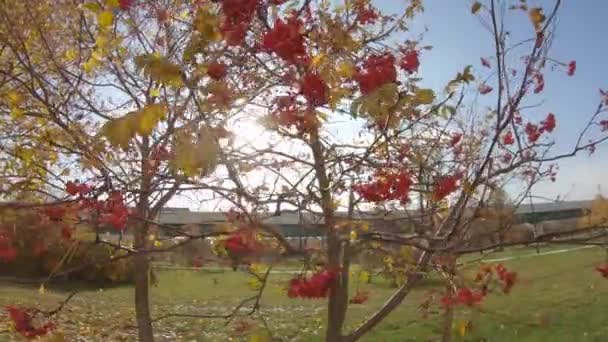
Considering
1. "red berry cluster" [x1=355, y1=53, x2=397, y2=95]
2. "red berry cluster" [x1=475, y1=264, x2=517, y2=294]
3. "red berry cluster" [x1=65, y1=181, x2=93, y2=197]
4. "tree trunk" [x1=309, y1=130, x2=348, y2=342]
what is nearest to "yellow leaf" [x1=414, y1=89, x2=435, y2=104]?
"red berry cluster" [x1=355, y1=53, x2=397, y2=95]

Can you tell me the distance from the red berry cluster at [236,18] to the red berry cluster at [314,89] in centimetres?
34

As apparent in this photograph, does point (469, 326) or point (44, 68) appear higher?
point (44, 68)

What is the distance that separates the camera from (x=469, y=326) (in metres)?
4.19

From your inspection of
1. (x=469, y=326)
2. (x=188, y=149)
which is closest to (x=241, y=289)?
(x=469, y=326)

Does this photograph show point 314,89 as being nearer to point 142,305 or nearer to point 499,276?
point 499,276

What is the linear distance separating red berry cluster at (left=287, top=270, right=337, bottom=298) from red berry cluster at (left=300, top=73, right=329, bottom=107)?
82cm

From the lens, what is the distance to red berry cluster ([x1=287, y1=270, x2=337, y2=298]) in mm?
2852

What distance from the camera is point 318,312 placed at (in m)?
15.0

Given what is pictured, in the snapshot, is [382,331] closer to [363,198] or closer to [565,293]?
[565,293]

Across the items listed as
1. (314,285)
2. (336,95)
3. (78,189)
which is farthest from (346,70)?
(78,189)

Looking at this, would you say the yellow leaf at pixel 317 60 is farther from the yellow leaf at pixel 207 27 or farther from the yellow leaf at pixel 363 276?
the yellow leaf at pixel 363 276

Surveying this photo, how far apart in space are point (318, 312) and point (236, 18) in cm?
1310

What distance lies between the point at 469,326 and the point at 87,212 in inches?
98.8

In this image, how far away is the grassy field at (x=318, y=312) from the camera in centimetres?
1096
